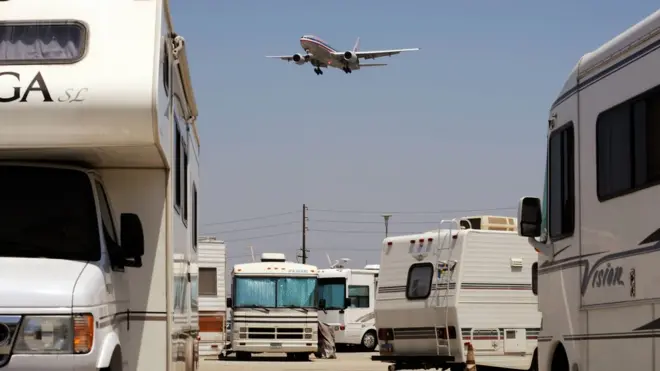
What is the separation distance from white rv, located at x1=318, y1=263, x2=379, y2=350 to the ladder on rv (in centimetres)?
1741

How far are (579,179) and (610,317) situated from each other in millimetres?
1200

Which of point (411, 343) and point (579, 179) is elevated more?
point (579, 179)

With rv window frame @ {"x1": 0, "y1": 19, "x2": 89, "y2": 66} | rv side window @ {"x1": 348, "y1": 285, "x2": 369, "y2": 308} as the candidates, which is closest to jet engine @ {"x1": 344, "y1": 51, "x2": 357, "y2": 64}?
rv side window @ {"x1": 348, "y1": 285, "x2": 369, "y2": 308}

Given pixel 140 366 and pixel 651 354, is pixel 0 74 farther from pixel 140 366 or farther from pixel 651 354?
pixel 651 354

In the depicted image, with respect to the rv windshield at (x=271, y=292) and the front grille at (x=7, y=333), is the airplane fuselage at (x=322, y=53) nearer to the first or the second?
the rv windshield at (x=271, y=292)

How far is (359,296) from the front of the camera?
121 feet

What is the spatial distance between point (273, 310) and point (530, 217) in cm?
1983

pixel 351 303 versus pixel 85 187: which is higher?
pixel 85 187

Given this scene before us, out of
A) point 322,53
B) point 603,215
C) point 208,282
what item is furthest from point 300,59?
point 603,215

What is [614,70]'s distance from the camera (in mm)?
7820

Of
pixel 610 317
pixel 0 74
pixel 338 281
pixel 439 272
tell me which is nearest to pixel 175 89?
pixel 0 74

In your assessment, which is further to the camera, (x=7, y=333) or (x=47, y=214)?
(x=47, y=214)

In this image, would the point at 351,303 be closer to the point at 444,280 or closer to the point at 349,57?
the point at 444,280

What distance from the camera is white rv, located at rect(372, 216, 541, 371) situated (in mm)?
18359
